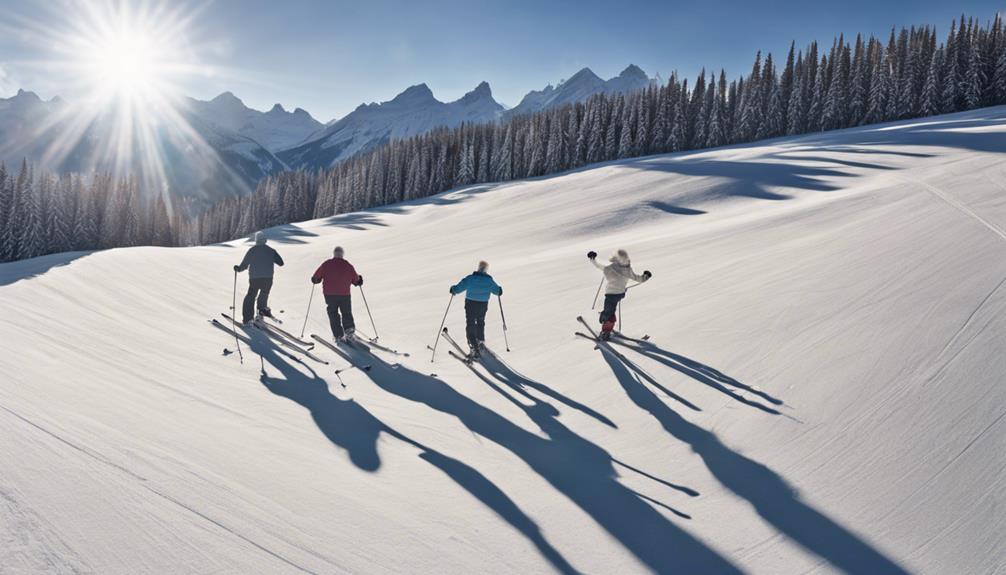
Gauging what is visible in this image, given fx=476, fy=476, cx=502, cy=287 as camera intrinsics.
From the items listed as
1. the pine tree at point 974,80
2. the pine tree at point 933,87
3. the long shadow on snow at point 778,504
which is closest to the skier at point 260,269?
the long shadow on snow at point 778,504

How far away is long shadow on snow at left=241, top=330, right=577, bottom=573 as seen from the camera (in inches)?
159

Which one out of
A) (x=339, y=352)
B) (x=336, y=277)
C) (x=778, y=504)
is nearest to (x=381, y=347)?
(x=339, y=352)

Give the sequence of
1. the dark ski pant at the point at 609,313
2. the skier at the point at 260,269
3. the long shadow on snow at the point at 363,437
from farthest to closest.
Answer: the skier at the point at 260,269 → the dark ski pant at the point at 609,313 → the long shadow on snow at the point at 363,437

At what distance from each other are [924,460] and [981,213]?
31.1 feet

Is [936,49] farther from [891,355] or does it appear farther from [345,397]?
[345,397]

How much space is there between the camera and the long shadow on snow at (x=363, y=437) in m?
4.03

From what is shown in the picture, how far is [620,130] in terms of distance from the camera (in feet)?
243

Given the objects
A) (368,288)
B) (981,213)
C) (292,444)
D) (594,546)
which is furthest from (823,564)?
(368,288)

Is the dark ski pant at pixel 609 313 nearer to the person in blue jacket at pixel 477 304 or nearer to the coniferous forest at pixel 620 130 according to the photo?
the person in blue jacket at pixel 477 304

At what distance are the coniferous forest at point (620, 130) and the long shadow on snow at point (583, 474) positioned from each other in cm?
7124

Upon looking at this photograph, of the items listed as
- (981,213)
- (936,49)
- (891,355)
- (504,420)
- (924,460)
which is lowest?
(504,420)

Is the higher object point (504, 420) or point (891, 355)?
point (891, 355)

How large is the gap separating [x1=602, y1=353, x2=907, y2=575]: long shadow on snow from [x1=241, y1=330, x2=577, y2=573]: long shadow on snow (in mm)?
1944

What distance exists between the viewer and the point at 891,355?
235 inches
